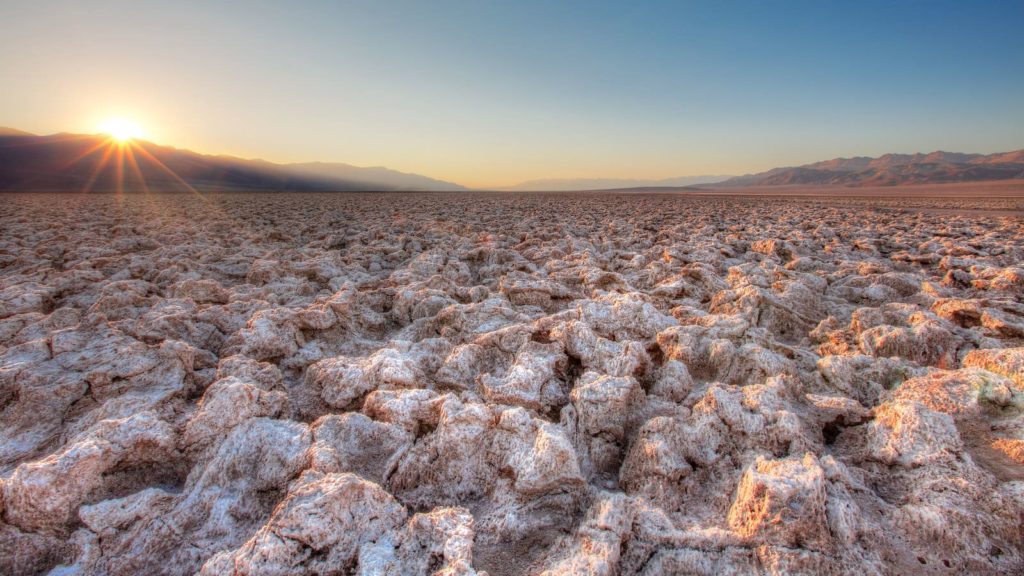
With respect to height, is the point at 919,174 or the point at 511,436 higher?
the point at 919,174

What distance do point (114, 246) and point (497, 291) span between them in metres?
6.29

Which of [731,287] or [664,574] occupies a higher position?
[731,287]

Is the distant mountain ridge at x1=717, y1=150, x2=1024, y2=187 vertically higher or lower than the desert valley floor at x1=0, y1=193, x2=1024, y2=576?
higher

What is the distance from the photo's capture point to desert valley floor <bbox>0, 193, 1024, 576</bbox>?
4.24 feet

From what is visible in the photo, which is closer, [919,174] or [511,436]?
[511,436]

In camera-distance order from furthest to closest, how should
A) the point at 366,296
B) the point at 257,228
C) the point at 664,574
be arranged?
the point at 257,228 → the point at 366,296 → the point at 664,574

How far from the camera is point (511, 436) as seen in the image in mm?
1751

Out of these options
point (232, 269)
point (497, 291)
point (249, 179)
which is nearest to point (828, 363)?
point (497, 291)

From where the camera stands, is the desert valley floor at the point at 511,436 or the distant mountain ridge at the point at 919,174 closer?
the desert valley floor at the point at 511,436

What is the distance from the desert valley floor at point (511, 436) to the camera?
1293mm

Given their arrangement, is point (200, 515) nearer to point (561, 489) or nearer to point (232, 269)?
Answer: point (561, 489)

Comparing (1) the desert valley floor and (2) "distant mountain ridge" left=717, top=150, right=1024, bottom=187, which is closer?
(1) the desert valley floor

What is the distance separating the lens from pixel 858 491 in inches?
58.2

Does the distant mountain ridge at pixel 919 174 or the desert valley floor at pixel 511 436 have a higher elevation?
the distant mountain ridge at pixel 919 174
